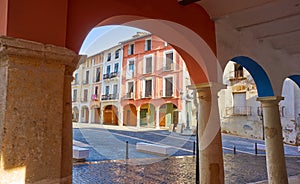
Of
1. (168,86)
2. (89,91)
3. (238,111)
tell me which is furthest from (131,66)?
(238,111)

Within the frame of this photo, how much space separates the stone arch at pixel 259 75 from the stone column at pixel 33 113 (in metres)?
3.01

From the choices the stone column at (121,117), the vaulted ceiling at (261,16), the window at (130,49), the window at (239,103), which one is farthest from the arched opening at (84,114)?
the vaulted ceiling at (261,16)

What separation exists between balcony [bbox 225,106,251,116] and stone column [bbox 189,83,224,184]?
1344cm

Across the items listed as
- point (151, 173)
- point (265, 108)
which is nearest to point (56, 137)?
point (265, 108)

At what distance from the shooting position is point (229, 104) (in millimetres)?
16484

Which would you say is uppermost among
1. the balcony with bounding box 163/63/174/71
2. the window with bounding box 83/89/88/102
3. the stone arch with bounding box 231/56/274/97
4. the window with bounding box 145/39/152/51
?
the window with bounding box 145/39/152/51

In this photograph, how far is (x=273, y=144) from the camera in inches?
160

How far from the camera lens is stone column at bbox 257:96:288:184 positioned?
3953mm

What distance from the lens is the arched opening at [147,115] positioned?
2040cm

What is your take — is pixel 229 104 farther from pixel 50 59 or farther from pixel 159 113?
pixel 50 59

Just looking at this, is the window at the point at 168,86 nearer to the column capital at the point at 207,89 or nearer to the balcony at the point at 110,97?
the balcony at the point at 110,97

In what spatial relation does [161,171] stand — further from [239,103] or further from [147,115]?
[147,115]

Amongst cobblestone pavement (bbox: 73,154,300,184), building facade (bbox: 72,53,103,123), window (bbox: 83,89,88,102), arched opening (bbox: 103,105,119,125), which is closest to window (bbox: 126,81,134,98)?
arched opening (bbox: 103,105,119,125)

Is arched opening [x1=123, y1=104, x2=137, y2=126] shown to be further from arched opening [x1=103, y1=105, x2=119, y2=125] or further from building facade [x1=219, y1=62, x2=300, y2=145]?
building facade [x1=219, y1=62, x2=300, y2=145]
